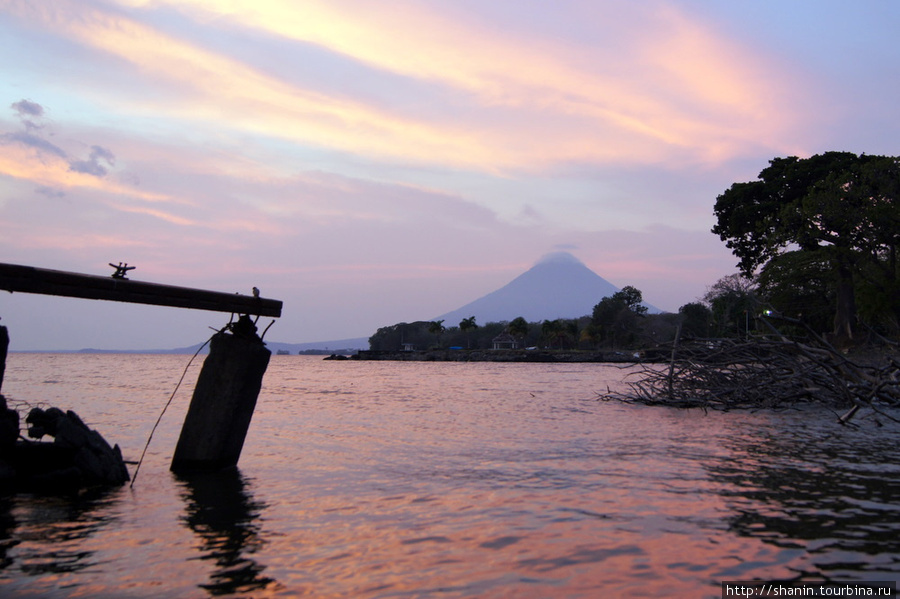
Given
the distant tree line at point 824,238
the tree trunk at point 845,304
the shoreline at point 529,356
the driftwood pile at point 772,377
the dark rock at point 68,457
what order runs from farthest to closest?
the shoreline at point 529,356 → the tree trunk at point 845,304 → the distant tree line at point 824,238 → the driftwood pile at point 772,377 → the dark rock at point 68,457

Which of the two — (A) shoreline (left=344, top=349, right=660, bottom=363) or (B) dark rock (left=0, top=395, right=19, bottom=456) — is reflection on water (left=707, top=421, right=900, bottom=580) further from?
(A) shoreline (left=344, top=349, right=660, bottom=363)

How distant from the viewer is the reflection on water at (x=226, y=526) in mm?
4709

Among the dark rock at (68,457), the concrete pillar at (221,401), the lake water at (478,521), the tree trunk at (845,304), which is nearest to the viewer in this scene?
the lake water at (478,521)

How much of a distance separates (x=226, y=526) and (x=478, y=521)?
2.27 meters

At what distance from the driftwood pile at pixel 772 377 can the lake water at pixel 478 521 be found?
157 cm

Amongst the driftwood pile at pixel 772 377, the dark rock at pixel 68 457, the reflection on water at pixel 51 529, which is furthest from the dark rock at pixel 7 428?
the driftwood pile at pixel 772 377

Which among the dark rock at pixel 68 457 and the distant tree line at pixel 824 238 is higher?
the distant tree line at pixel 824 238

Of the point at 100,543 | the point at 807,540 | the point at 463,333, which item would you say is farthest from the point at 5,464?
the point at 463,333

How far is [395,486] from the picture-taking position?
315 inches

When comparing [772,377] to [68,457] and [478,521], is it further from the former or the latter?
[68,457]

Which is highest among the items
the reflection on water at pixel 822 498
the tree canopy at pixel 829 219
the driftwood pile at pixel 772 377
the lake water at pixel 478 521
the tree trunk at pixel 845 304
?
the tree canopy at pixel 829 219

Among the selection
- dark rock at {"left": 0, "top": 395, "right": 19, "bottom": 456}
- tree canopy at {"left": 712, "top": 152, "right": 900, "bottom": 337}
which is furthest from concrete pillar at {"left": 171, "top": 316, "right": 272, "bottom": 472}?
tree canopy at {"left": 712, "top": 152, "right": 900, "bottom": 337}

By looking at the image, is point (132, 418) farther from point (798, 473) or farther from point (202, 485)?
point (798, 473)

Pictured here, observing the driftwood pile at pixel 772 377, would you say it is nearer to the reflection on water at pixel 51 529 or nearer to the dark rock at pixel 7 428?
the reflection on water at pixel 51 529
